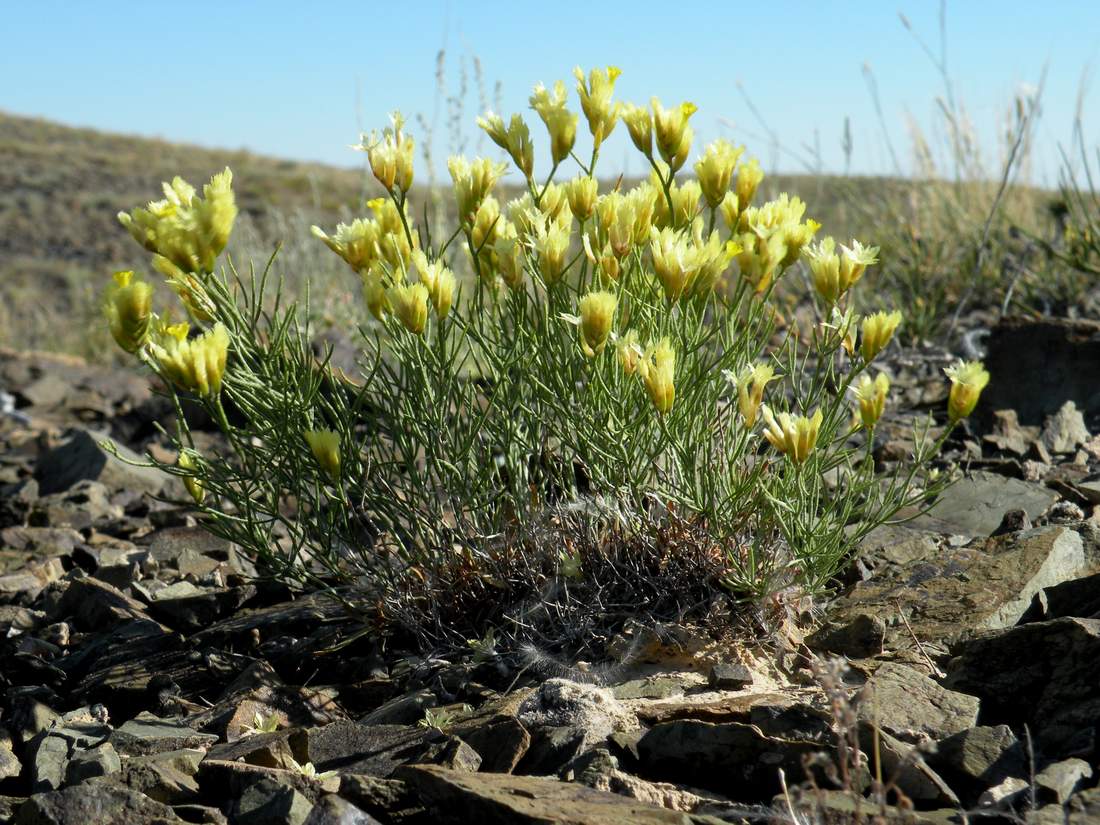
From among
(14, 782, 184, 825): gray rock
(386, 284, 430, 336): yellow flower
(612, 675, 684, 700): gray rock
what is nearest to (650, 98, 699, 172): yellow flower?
(386, 284, 430, 336): yellow flower

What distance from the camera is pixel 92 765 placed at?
2.01m

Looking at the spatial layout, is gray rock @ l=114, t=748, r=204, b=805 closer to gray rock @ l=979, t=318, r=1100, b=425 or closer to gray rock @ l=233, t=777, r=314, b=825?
gray rock @ l=233, t=777, r=314, b=825

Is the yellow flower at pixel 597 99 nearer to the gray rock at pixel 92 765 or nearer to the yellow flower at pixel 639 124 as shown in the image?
the yellow flower at pixel 639 124

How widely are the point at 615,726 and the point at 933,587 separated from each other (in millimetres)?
967

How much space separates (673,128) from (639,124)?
9 centimetres

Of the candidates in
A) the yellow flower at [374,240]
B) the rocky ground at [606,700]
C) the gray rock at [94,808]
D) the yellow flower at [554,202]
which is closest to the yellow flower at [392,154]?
the yellow flower at [374,240]

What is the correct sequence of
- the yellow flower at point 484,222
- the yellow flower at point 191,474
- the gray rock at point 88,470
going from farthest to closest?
the gray rock at point 88,470 < the yellow flower at point 484,222 < the yellow flower at point 191,474

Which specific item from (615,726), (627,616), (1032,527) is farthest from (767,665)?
(1032,527)

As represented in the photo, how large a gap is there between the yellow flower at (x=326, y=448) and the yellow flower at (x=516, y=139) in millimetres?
728

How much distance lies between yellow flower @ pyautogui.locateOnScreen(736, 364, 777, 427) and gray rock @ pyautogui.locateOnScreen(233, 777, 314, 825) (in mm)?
1087

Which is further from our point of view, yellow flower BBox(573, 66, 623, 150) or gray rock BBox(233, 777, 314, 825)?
yellow flower BBox(573, 66, 623, 150)

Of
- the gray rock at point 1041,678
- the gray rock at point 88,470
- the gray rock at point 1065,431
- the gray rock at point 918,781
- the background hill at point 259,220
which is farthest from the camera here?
the background hill at point 259,220

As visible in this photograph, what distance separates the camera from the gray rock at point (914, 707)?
192 cm

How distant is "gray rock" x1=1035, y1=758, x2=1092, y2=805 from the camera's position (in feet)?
5.44
